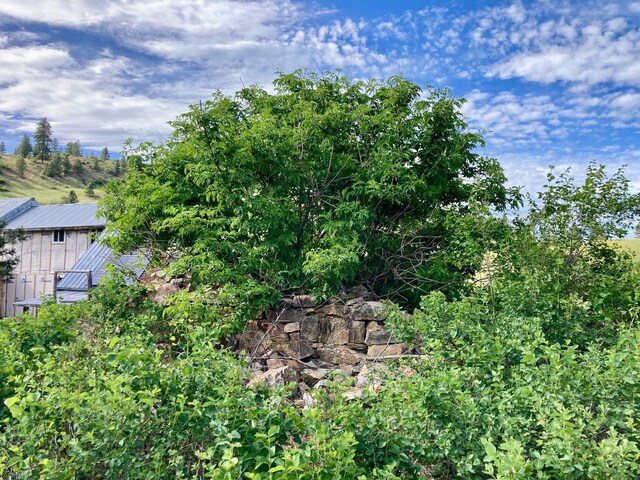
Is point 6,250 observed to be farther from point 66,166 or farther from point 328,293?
point 66,166

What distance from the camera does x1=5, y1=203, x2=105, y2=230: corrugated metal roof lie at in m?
19.5

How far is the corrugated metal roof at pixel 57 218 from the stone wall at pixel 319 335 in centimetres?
1478

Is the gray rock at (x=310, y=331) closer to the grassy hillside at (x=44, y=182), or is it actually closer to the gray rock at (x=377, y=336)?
the gray rock at (x=377, y=336)

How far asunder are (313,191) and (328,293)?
1690 mm

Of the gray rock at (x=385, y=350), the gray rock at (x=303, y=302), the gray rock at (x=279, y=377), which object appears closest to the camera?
the gray rock at (x=279, y=377)

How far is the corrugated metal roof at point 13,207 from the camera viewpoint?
21.3 metres

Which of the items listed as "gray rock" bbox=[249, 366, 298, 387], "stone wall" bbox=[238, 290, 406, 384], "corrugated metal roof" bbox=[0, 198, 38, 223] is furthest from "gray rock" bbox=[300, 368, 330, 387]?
"corrugated metal roof" bbox=[0, 198, 38, 223]

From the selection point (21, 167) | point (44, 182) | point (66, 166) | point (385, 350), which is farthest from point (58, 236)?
point (66, 166)

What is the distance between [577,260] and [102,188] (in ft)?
24.2

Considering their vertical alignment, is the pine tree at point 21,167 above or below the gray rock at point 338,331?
above

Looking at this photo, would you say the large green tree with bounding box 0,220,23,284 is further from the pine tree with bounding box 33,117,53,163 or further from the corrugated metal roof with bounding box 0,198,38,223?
the pine tree with bounding box 33,117,53,163

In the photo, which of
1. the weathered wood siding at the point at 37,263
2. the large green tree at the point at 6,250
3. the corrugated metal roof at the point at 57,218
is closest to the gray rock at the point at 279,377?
the large green tree at the point at 6,250

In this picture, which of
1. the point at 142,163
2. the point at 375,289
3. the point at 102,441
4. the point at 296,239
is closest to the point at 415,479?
the point at 102,441

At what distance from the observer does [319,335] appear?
673 cm
